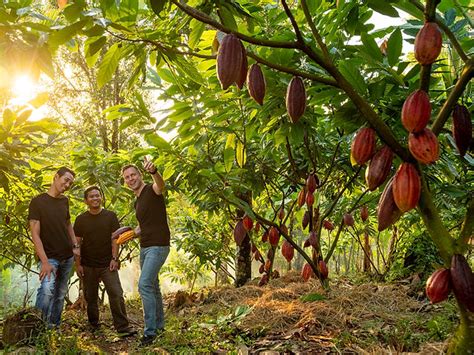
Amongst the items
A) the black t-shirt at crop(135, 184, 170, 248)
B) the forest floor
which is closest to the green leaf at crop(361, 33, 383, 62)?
the forest floor

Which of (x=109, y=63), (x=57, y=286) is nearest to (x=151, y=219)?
(x=57, y=286)

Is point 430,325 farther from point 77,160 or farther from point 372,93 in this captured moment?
point 77,160

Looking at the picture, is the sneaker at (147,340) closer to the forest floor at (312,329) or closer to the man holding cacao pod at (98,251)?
the forest floor at (312,329)

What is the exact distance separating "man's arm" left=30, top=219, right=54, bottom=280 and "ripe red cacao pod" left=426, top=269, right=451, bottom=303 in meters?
2.45

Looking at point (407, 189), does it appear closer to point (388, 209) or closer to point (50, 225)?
point (388, 209)

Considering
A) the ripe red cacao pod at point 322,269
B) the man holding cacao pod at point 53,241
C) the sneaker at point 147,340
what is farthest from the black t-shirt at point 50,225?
the ripe red cacao pod at point 322,269

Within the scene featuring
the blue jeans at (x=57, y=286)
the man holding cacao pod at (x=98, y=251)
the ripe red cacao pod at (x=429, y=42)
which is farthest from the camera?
the man holding cacao pod at (x=98, y=251)

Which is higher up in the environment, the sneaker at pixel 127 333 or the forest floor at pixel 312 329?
the forest floor at pixel 312 329

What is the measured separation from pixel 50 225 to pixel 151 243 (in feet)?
2.45

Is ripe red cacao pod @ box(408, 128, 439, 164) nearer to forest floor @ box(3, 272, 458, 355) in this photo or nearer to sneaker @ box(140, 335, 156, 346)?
forest floor @ box(3, 272, 458, 355)

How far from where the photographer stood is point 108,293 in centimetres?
323

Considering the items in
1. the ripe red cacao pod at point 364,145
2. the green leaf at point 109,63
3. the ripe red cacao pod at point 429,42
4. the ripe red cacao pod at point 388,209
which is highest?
the green leaf at point 109,63

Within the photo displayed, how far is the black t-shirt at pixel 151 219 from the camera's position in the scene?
8.84 feet

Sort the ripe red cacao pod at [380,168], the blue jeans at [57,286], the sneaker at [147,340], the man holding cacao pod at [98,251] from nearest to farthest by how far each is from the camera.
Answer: the ripe red cacao pod at [380,168] → the sneaker at [147,340] → the blue jeans at [57,286] → the man holding cacao pod at [98,251]
